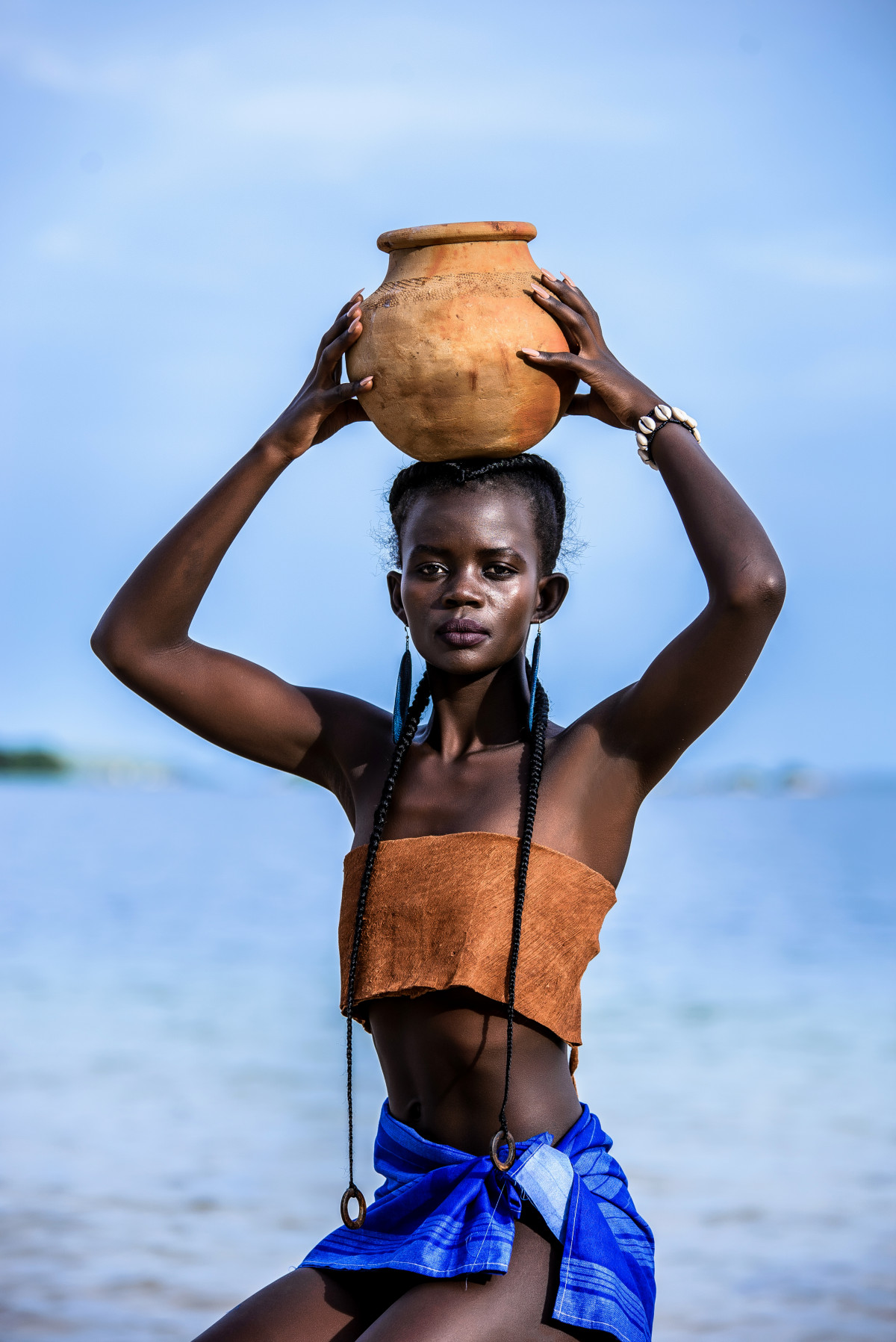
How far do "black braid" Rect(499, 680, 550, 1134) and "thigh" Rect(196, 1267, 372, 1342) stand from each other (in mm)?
439

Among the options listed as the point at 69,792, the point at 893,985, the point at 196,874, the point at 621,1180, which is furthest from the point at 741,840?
the point at 69,792

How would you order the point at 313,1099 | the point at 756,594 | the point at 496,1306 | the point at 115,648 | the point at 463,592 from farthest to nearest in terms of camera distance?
the point at 313,1099 → the point at 115,648 → the point at 463,592 → the point at 756,594 → the point at 496,1306

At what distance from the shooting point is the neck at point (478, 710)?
3088mm

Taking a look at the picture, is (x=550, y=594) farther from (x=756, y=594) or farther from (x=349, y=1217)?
(x=349, y=1217)

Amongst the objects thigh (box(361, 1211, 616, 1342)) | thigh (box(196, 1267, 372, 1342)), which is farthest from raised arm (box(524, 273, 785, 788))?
thigh (box(196, 1267, 372, 1342))

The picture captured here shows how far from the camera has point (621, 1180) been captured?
2.92 metres

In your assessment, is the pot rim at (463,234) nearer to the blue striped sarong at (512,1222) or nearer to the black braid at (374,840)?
the black braid at (374,840)

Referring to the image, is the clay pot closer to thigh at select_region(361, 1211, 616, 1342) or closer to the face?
the face

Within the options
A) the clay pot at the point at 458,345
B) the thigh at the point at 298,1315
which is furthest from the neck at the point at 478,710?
the thigh at the point at 298,1315

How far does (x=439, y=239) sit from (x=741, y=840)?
35349 mm

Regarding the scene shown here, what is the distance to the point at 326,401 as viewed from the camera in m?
3.01

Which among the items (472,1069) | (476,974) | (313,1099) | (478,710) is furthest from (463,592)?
(313,1099)

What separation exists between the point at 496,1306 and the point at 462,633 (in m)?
1.19

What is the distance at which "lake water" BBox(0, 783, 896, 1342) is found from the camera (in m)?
6.43
